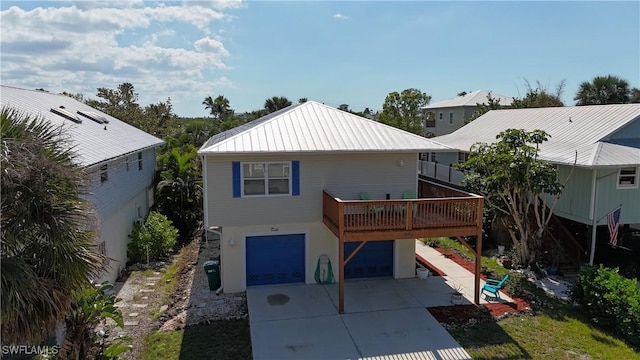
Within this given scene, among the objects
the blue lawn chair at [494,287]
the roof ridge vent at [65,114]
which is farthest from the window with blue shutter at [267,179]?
the roof ridge vent at [65,114]

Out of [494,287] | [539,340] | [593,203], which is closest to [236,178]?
[494,287]

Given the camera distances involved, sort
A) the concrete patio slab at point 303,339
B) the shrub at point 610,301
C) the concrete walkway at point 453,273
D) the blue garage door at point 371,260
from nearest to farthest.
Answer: the concrete patio slab at point 303,339, the shrub at point 610,301, the concrete walkway at point 453,273, the blue garage door at point 371,260

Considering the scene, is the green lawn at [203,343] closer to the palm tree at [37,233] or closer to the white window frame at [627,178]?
the palm tree at [37,233]

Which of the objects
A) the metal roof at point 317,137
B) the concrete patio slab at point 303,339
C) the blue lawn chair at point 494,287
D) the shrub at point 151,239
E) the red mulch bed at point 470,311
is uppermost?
the metal roof at point 317,137

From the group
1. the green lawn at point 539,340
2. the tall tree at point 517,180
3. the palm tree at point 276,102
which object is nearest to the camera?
the green lawn at point 539,340

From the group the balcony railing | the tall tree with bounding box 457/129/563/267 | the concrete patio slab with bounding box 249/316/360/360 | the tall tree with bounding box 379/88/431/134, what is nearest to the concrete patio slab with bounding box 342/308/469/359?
the concrete patio slab with bounding box 249/316/360/360

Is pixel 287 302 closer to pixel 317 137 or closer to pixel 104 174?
pixel 317 137

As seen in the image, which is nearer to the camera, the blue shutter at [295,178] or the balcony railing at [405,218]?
the balcony railing at [405,218]

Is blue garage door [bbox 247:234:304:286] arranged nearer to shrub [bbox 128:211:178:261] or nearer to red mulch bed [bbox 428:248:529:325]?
red mulch bed [bbox 428:248:529:325]

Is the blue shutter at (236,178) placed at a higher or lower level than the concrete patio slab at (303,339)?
higher
